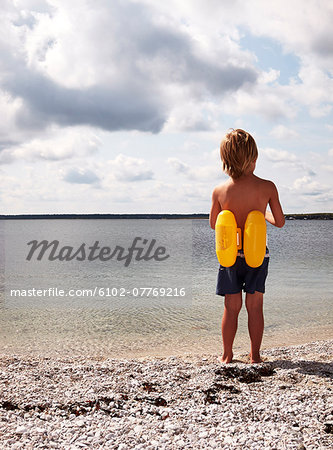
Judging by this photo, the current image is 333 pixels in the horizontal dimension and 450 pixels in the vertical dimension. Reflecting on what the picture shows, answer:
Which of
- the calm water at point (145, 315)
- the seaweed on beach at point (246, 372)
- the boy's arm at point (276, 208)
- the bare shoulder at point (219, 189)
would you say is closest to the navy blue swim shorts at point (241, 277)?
the boy's arm at point (276, 208)

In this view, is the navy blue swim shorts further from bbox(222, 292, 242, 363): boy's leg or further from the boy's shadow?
the boy's shadow

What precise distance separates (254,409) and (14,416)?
219 centimetres

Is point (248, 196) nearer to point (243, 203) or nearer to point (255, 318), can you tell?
point (243, 203)

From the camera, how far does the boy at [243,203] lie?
5.11m

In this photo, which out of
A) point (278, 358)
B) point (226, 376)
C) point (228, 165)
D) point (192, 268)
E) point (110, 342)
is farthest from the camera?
point (192, 268)

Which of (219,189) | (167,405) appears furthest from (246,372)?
(219,189)

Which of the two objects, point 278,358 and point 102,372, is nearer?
point 102,372

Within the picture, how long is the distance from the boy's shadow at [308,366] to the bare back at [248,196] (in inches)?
72.9

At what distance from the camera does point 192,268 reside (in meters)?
19.5

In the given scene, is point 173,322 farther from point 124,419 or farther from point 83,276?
point 83,276

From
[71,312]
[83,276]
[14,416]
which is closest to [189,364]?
[14,416]

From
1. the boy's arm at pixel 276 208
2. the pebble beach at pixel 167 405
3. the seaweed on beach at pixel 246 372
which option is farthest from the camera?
the boy's arm at pixel 276 208

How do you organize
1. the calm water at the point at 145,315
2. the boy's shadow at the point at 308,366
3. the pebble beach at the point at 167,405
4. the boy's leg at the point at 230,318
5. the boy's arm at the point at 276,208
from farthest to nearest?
the calm water at the point at 145,315 → the boy's leg at the point at 230,318 → the boy's arm at the point at 276,208 → the boy's shadow at the point at 308,366 → the pebble beach at the point at 167,405

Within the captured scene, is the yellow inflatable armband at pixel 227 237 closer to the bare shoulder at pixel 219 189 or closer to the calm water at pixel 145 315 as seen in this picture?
the bare shoulder at pixel 219 189
